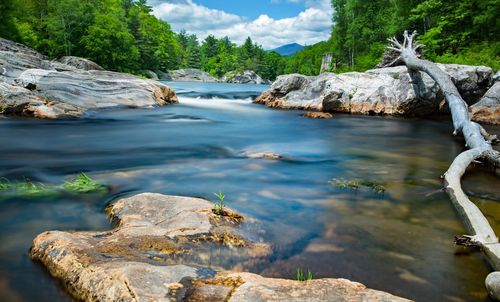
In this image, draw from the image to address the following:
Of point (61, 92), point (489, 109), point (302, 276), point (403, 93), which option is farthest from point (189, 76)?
point (302, 276)

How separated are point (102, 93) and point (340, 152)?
11256 mm

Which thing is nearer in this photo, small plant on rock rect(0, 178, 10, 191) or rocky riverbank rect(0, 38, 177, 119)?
small plant on rock rect(0, 178, 10, 191)

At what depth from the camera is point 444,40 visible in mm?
24219

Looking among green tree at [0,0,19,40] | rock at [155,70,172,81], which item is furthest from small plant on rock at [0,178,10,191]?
rock at [155,70,172,81]

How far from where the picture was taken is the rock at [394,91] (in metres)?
15.7

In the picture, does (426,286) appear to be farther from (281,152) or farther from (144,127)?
(144,127)

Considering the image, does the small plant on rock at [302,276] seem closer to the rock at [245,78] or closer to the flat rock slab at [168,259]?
the flat rock slab at [168,259]

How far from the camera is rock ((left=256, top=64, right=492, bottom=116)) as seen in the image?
15.7m

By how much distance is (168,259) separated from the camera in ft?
10.5

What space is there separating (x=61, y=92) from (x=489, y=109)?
16.7 metres

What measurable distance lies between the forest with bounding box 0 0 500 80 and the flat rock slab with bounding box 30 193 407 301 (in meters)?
21.4

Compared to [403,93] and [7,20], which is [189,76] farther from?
[403,93]

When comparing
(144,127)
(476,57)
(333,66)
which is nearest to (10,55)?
(144,127)

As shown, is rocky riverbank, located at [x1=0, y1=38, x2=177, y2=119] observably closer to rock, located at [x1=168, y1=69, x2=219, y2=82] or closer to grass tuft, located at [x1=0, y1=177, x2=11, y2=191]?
grass tuft, located at [x1=0, y1=177, x2=11, y2=191]
